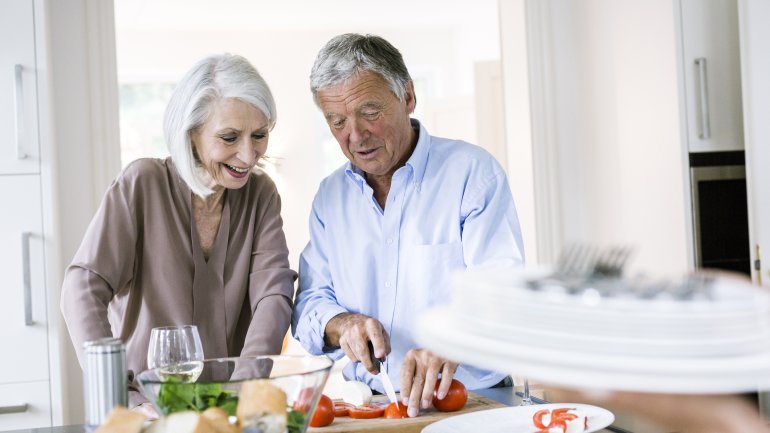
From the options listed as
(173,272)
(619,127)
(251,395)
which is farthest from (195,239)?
(619,127)

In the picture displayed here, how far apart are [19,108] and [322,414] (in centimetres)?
208

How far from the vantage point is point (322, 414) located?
4.99ft

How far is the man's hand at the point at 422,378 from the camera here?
5.23 feet

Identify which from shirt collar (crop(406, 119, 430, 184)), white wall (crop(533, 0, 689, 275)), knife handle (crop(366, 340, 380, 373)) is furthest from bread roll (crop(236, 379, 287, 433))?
white wall (crop(533, 0, 689, 275))

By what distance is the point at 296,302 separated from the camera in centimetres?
220

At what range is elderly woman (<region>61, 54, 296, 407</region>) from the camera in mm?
2016

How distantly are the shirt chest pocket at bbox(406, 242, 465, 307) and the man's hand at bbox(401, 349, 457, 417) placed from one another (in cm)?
41

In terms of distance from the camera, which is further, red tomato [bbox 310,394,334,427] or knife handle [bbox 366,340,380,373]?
knife handle [bbox 366,340,380,373]

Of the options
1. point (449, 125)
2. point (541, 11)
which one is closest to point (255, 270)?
point (541, 11)

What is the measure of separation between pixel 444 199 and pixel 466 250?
0.16m

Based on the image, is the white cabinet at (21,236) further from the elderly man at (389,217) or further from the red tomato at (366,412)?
the red tomato at (366,412)

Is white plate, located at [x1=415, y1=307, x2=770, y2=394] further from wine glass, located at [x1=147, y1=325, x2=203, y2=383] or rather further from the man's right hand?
the man's right hand

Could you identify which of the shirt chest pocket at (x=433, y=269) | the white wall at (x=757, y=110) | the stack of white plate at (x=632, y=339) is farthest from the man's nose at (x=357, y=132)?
the white wall at (x=757, y=110)

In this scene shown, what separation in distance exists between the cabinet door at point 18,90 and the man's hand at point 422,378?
6.58 feet
